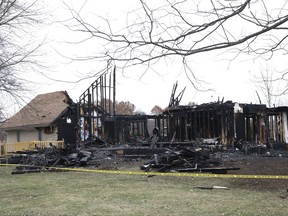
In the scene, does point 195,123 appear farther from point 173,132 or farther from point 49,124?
point 49,124

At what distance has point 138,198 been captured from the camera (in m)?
9.79

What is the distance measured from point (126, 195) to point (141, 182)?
2.64 meters

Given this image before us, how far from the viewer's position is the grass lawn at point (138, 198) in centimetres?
823

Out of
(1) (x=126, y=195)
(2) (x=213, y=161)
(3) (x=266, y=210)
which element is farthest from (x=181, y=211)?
(2) (x=213, y=161)

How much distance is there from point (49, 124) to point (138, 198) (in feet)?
93.9

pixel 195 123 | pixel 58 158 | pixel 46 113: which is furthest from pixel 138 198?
pixel 46 113

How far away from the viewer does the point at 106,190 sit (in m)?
11.4

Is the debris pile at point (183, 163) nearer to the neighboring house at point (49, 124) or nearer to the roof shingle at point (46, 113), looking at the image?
the neighboring house at point (49, 124)

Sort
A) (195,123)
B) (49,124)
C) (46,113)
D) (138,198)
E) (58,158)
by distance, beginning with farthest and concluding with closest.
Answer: (46,113)
(49,124)
(195,123)
(58,158)
(138,198)

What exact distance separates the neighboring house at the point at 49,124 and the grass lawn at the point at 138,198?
19.2 metres

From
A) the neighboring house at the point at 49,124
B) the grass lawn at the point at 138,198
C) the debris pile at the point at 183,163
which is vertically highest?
the neighboring house at the point at 49,124

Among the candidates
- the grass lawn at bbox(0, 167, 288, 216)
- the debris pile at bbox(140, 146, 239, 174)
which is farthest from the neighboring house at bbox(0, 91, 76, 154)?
the grass lawn at bbox(0, 167, 288, 216)

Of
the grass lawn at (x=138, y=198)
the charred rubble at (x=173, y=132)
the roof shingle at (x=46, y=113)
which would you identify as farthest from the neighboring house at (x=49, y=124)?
the grass lawn at (x=138, y=198)

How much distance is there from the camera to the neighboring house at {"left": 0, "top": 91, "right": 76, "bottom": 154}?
34.6 m
